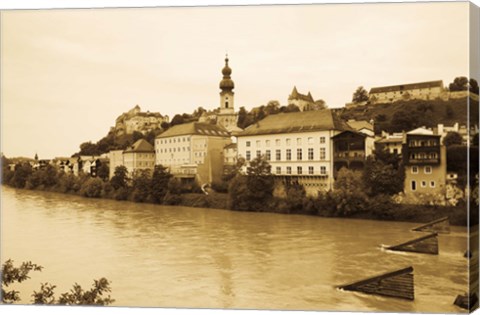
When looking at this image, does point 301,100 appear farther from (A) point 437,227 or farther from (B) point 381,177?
(A) point 437,227

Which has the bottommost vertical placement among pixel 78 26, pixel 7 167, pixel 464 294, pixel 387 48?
pixel 464 294

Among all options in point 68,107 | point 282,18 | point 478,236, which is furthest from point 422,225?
point 68,107

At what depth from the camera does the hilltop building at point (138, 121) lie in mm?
6520

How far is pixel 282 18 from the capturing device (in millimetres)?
5953

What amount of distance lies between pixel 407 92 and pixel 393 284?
1.83 m

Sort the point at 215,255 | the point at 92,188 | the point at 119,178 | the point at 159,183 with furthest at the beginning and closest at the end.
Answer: the point at 92,188
the point at 119,178
the point at 159,183
the point at 215,255

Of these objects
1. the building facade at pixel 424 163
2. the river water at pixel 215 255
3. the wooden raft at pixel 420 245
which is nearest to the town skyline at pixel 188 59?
the building facade at pixel 424 163

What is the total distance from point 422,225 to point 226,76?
2488mm

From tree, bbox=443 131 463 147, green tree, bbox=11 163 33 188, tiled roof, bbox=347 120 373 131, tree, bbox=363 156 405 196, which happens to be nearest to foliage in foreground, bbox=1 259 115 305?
green tree, bbox=11 163 33 188

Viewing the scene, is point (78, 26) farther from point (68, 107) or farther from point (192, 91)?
point (192, 91)

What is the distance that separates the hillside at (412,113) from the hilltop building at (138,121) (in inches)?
79.1

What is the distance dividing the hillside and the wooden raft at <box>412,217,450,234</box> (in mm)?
914

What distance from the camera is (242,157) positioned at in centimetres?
656

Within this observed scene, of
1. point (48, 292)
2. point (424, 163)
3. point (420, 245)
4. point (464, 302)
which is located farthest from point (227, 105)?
point (464, 302)
